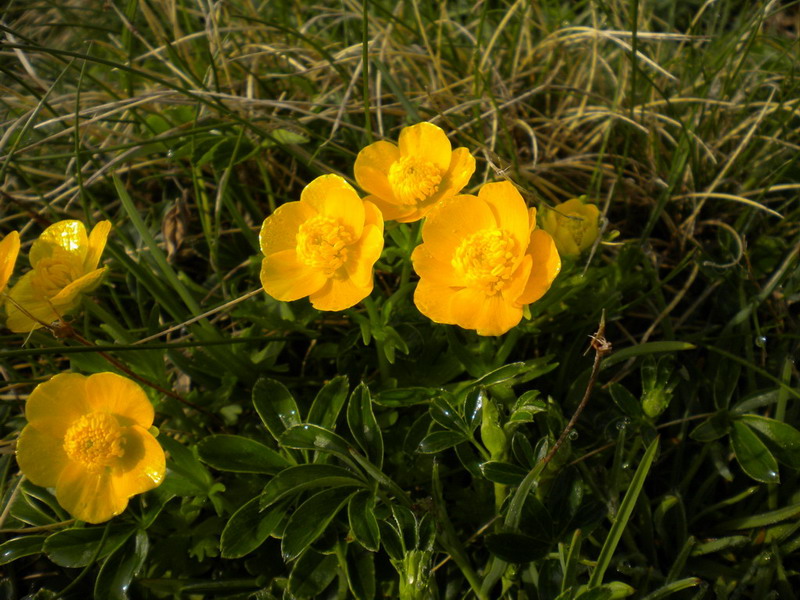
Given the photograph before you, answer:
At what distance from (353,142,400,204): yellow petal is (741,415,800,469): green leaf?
0.88 meters

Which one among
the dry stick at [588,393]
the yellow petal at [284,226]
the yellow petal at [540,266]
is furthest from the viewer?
the yellow petal at [284,226]

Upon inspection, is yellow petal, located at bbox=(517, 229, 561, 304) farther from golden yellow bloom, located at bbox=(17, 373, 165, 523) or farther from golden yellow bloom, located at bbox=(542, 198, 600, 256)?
golden yellow bloom, located at bbox=(17, 373, 165, 523)

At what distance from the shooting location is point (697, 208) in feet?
6.41

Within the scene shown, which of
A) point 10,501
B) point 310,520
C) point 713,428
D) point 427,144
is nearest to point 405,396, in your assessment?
point 310,520

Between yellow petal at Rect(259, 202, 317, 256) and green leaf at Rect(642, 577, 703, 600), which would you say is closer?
green leaf at Rect(642, 577, 703, 600)

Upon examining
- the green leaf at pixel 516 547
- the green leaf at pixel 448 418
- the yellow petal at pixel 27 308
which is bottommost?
the green leaf at pixel 516 547

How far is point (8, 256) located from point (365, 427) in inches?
30.9

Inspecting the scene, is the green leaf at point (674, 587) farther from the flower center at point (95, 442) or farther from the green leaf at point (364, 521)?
the flower center at point (95, 442)

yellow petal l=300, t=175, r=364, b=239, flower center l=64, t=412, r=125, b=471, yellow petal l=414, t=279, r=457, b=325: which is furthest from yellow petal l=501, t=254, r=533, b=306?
flower center l=64, t=412, r=125, b=471

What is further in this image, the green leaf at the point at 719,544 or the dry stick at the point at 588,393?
the green leaf at the point at 719,544

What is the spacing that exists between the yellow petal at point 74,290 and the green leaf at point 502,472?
0.84 meters

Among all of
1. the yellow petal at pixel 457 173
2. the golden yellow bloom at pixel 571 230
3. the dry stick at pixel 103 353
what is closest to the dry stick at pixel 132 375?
the dry stick at pixel 103 353

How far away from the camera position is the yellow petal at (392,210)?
1.46 m

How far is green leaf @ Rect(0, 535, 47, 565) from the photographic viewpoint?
1423mm
